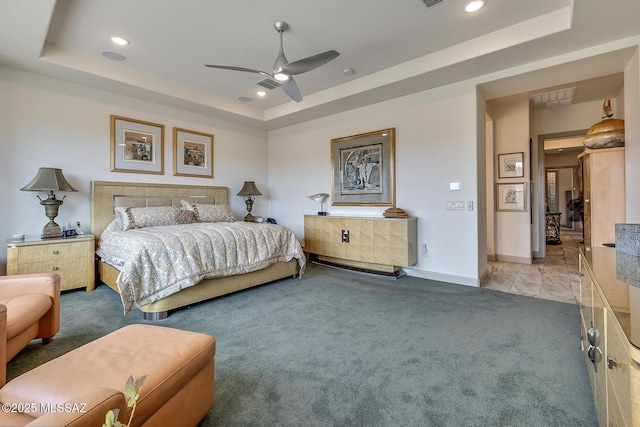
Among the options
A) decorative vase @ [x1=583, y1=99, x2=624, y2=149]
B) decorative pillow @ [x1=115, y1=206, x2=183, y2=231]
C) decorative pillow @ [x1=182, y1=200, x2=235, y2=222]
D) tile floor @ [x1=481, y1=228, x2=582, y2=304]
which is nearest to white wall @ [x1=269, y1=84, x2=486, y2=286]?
tile floor @ [x1=481, y1=228, x2=582, y2=304]

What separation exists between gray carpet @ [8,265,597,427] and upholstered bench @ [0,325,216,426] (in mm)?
308

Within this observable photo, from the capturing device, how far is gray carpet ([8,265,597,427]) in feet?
5.03

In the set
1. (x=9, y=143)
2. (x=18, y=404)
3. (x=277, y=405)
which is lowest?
(x=277, y=405)

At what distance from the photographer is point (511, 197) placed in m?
5.31

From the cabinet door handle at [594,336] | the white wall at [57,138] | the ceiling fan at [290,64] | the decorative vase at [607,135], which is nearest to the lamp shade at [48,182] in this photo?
the white wall at [57,138]

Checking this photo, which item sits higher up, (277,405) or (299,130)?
(299,130)

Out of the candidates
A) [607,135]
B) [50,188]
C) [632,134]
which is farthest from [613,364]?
[50,188]

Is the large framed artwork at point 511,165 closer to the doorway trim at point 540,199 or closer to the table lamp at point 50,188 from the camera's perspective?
the doorway trim at point 540,199

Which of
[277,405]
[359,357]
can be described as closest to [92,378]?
[277,405]

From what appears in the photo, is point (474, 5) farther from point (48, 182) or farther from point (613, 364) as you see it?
point (48, 182)

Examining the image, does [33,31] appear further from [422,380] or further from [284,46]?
[422,380]

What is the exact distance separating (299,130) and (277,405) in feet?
16.9

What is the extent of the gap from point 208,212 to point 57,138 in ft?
7.09

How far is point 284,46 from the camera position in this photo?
3373mm
